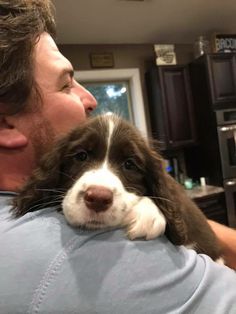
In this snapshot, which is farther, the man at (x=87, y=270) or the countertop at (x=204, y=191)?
the countertop at (x=204, y=191)

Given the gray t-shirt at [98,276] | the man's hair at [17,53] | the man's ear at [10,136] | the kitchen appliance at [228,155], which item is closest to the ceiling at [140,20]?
the kitchen appliance at [228,155]

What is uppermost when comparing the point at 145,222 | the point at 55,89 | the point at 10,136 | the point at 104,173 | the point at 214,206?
the point at 55,89

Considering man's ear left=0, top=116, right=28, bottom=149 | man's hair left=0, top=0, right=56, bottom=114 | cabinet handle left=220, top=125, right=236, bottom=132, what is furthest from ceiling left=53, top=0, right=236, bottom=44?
man's ear left=0, top=116, right=28, bottom=149

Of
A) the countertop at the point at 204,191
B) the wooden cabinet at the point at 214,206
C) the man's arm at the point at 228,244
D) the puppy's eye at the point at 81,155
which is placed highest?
the puppy's eye at the point at 81,155

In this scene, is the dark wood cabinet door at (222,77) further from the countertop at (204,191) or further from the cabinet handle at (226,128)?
the countertop at (204,191)

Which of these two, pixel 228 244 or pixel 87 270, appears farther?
pixel 228 244

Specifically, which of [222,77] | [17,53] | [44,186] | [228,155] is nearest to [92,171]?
[44,186]

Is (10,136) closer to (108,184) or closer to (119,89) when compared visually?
(108,184)

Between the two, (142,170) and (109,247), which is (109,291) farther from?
(142,170)
